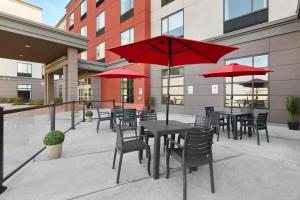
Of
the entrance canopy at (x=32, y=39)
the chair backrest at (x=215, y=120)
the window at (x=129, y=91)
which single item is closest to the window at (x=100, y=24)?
the entrance canopy at (x=32, y=39)

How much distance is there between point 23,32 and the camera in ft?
33.0

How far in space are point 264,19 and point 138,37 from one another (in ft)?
31.5

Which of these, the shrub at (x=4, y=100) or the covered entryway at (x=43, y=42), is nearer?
the covered entryway at (x=43, y=42)

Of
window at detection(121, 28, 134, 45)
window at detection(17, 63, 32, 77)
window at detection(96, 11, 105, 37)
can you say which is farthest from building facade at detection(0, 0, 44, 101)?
window at detection(121, 28, 134, 45)

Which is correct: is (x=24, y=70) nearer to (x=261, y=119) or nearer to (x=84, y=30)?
(x=84, y=30)

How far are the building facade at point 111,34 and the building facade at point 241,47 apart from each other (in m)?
1.85

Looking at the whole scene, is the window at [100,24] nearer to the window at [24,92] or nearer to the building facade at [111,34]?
the building facade at [111,34]

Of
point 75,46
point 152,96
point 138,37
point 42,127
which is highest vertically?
point 138,37

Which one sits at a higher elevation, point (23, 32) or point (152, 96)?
point (23, 32)

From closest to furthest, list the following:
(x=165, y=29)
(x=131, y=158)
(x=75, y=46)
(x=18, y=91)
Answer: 1. (x=131, y=158)
2. (x=75, y=46)
3. (x=165, y=29)
4. (x=18, y=91)

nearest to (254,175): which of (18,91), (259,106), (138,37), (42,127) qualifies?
(42,127)

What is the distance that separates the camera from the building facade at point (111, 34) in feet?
50.2

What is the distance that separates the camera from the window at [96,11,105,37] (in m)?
20.0

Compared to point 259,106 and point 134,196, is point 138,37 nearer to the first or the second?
point 259,106
